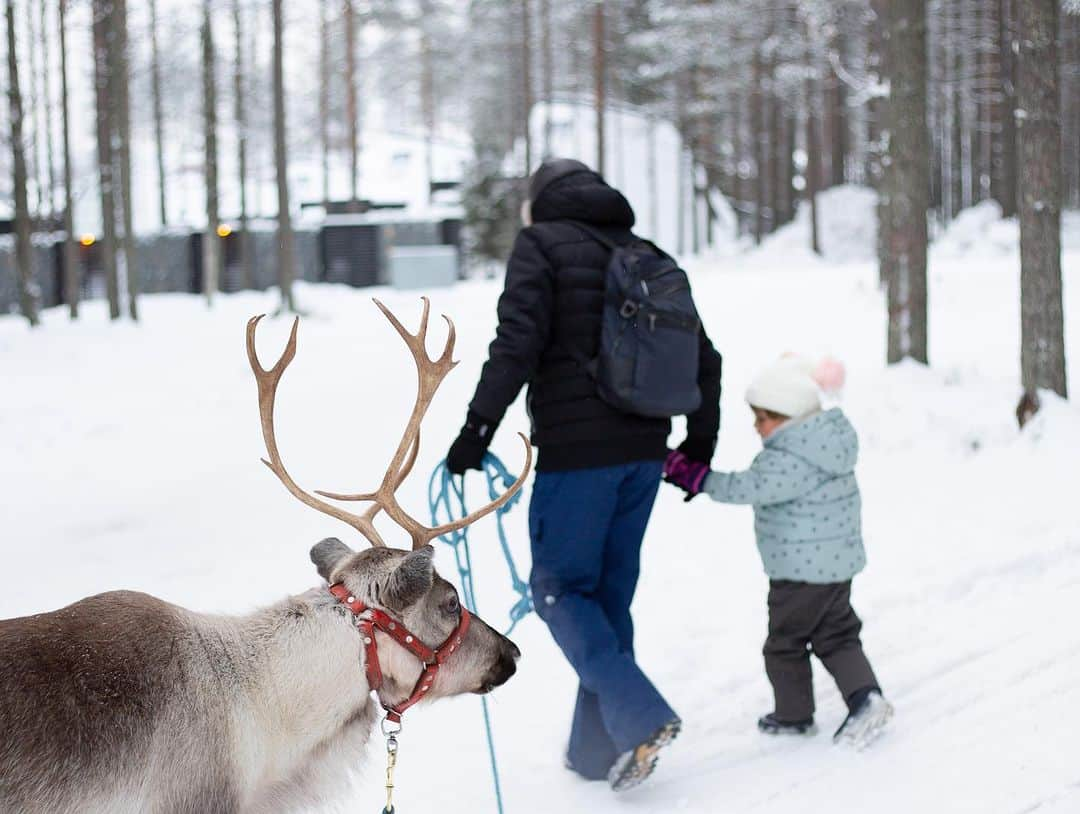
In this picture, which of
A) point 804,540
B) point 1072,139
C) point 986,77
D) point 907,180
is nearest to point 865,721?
point 804,540

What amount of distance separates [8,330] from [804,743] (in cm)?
1851

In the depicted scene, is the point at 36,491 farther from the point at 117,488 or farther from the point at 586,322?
the point at 586,322

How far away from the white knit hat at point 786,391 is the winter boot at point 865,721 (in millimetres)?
1068

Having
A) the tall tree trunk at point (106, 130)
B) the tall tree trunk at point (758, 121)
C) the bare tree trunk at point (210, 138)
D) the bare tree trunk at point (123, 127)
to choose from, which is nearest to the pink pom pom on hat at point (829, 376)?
the bare tree trunk at point (123, 127)

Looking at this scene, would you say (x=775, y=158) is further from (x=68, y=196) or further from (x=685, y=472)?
(x=685, y=472)

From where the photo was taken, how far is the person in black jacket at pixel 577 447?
3.93m

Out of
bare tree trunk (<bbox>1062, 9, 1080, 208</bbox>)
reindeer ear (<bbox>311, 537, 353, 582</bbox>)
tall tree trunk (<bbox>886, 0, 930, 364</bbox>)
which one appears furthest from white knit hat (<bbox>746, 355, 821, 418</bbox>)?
bare tree trunk (<bbox>1062, 9, 1080, 208</bbox>)

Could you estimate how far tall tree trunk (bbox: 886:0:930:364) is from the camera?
32.9 ft

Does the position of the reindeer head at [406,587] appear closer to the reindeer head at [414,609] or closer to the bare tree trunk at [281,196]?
the reindeer head at [414,609]

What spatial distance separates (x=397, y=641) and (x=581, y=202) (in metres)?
1.74

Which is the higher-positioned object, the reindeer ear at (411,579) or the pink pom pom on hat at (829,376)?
the pink pom pom on hat at (829,376)

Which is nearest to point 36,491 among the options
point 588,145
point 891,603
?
point 891,603

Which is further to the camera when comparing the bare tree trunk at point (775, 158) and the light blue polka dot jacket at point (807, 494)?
the bare tree trunk at point (775, 158)

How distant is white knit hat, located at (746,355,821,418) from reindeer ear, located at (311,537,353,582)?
1951 mm
